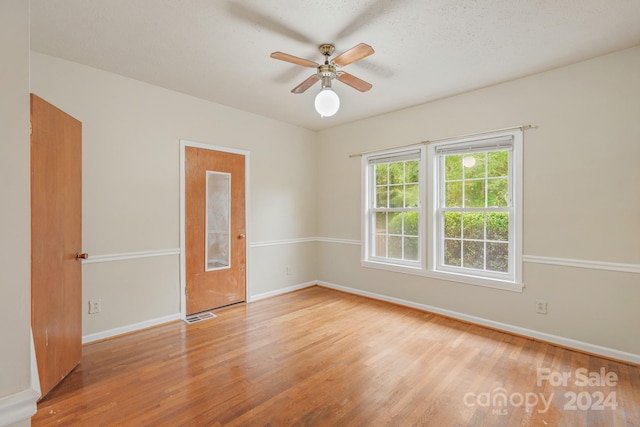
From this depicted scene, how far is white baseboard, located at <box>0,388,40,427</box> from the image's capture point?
770mm

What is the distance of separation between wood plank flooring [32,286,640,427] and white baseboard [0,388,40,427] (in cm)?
120

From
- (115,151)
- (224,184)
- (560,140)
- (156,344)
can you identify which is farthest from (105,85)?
(560,140)

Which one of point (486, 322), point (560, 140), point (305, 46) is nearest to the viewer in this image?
point (305, 46)

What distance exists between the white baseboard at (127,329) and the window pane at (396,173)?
127 inches

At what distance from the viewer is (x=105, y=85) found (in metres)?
2.91

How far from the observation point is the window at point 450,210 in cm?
316

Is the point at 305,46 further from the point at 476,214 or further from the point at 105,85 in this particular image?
the point at 476,214

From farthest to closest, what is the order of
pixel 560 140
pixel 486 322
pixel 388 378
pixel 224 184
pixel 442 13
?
pixel 224 184 < pixel 486 322 < pixel 560 140 < pixel 388 378 < pixel 442 13

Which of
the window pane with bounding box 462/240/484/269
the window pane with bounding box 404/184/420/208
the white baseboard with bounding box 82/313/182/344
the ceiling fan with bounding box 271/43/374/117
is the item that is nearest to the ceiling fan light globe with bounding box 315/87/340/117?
the ceiling fan with bounding box 271/43/374/117

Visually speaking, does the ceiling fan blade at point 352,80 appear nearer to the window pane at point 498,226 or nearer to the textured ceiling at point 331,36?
the textured ceiling at point 331,36

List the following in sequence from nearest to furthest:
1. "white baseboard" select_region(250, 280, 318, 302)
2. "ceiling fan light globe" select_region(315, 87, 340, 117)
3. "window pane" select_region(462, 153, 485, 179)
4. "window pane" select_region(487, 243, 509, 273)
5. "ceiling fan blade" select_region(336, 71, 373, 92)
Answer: "ceiling fan light globe" select_region(315, 87, 340, 117)
"ceiling fan blade" select_region(336, 71, 373, 92)
"window pane" select_region(487, 243, 509, 273)
"window pane" select_region(462, 153, 485, 179)
"white baseboard" select_region(250, 280, 318, 302)

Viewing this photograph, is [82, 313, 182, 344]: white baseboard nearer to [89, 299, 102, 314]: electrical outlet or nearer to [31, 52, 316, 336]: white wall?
[31, 52, 316, 336]: white wall

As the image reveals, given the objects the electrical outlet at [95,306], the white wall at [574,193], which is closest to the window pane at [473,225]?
the white wall at [574,193]

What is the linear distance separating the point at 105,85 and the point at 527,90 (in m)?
4.20
